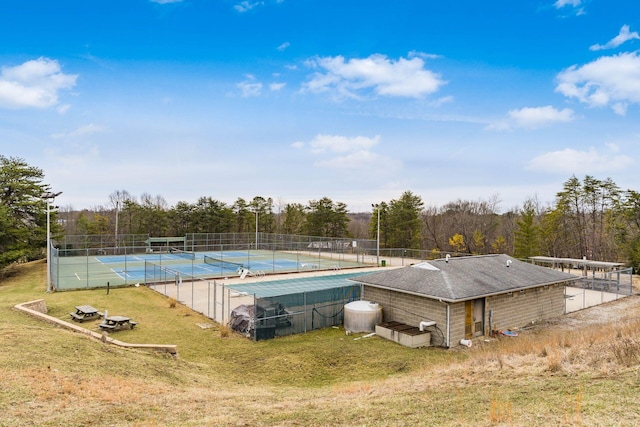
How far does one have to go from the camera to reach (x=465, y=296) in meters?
→ 15.8

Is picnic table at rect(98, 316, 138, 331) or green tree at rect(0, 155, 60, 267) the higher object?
green tree at rect(0, 155, 60, 267)

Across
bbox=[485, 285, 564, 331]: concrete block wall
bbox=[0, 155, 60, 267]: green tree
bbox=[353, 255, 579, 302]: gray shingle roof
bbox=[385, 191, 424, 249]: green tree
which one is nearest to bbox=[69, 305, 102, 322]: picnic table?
bbox=[353, 255, 579, 302]: gray shingle roof

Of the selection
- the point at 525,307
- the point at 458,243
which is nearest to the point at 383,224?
the point at 458,243

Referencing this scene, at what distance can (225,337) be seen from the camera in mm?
16438

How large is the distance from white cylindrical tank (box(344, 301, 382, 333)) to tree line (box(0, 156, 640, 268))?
1964 centimetres

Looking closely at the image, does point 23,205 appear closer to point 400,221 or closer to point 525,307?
point 525,307

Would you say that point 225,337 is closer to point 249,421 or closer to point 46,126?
point 249,421

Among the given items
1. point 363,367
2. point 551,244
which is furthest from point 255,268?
point 551,244

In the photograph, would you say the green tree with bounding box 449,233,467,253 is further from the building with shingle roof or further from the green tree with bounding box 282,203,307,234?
the building with shingle roof

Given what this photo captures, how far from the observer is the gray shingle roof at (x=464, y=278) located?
16.3m

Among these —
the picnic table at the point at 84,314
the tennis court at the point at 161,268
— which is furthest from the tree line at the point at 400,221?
the picnic table at the point at 84,314

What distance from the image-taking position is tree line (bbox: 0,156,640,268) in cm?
3831

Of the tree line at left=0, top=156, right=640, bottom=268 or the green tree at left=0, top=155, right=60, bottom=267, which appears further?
the tree line at left=0, top=156, right=640, bottom=268

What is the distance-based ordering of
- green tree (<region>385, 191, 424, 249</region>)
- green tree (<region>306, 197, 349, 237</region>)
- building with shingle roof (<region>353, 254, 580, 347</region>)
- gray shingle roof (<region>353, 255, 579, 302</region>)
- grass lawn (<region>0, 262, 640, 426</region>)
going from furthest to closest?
green tree (<region>306, 197, 349, 237</region>) < green tree (<region>385, 191, 424, 249</region>) < gray shingle roof (<region>353, 255, 579, 302</region>) < building with shingle roof (<region>353, 254, 580, 347</region>) < grass lawn (<region>0, 262, 640, 426</region>)
